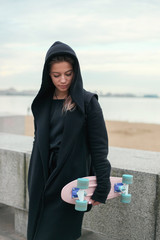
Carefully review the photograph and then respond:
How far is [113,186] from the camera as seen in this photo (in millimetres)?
2582

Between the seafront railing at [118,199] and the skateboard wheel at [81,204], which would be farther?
the seafront railing at [118,199]

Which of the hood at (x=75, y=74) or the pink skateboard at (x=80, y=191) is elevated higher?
the hood at (x=75, y=74)

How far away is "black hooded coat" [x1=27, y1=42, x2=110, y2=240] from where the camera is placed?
93.5 inches

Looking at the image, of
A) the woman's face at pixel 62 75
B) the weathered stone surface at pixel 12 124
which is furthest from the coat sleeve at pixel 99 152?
the weathered stone surface at pixel 12 124

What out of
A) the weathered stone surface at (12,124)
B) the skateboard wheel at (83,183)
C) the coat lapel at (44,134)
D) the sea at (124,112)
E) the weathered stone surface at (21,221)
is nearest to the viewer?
the skateboard wheel at (83,183)

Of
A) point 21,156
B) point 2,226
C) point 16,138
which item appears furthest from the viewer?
point 16,138

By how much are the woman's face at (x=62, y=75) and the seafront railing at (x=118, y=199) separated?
1.18m

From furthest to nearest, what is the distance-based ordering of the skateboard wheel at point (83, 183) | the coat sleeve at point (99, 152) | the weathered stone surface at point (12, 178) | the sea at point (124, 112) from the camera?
the sea at point (124, 112), the weathered stone surface at point (12, 178), the coat sleeve at point (99, 152), the skateboard wheel at point (83, 183)

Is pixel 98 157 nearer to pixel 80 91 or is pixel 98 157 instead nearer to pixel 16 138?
pixel 80 91

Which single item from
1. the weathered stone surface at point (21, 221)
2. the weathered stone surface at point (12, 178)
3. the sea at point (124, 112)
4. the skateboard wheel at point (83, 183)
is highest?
the skateboard wheel at point (83, 183)

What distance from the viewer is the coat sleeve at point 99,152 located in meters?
2.35

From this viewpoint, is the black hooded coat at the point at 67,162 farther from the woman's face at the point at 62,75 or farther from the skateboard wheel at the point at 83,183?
the skateboard wheel at the point at 83,183

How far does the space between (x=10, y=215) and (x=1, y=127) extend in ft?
19.8

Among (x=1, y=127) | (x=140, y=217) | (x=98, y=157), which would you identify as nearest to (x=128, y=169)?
(x=140, y=217)
